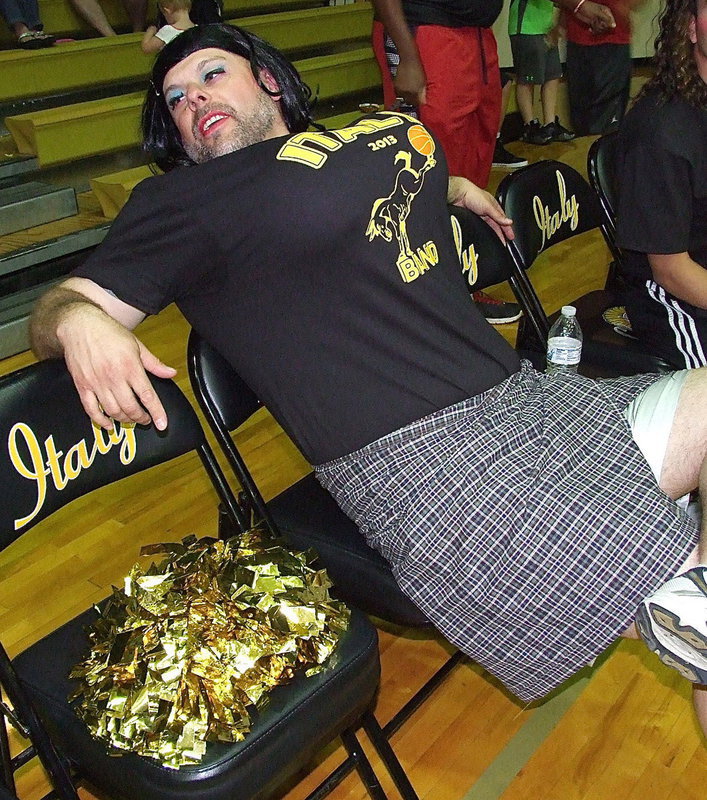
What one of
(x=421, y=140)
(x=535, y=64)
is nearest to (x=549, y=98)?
(x=535, y=64)

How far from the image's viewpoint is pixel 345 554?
5.24 ft

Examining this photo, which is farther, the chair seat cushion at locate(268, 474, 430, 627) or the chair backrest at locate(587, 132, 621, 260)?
the chair backrest at locate(587, 132, 621, 260)

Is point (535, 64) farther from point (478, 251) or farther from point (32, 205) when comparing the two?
point (478, 251)

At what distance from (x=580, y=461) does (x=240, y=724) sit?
2.40 feet

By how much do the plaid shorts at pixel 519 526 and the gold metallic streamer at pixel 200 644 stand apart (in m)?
0.19

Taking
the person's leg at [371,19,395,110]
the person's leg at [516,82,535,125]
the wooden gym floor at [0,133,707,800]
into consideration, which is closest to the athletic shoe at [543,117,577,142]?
the person's leg at [516,82,535,125]

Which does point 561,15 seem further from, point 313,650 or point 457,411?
point 313,650

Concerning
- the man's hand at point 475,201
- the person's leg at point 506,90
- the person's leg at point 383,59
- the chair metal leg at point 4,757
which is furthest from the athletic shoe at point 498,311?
the person's leg at point 506,90

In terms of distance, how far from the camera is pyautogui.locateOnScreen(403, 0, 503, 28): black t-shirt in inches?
127

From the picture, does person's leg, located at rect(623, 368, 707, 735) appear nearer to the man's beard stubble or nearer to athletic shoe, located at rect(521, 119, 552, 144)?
the man's beard stubble

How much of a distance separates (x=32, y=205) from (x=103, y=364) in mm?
3588

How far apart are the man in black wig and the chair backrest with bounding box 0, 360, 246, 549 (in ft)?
0.25

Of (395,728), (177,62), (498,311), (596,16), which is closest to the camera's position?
(395,728)

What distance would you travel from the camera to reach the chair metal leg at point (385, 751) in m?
1.50
